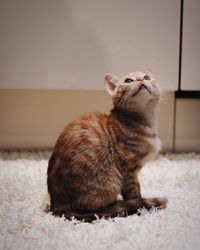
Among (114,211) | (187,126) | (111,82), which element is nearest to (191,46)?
(187,126)

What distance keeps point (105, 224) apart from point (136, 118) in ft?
0.91

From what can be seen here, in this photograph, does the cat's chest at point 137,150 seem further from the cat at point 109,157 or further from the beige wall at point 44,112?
the beige wall at point 44,112

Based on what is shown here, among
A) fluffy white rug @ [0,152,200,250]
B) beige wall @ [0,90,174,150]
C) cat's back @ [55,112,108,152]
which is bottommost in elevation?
fluffy white rug @ [0,152,200,250]

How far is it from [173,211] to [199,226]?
0.33 feet

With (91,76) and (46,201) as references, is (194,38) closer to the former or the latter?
(91,76)

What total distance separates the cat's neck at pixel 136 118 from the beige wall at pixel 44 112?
0.61 metres

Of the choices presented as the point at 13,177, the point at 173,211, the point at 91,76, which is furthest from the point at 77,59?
the point at 173,211

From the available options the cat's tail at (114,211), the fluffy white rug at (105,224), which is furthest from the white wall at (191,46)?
the cat's tail at (114,211)

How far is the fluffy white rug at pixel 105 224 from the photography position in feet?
2.64

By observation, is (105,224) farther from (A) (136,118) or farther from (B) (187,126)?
(B) (187,126)

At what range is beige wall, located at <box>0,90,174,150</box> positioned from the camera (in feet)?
5.29

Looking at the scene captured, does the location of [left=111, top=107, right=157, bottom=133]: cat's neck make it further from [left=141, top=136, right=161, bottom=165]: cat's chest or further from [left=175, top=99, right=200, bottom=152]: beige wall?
[left=175, top=99, right=200, bottom=152]: beige wall

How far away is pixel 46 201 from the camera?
1.04m

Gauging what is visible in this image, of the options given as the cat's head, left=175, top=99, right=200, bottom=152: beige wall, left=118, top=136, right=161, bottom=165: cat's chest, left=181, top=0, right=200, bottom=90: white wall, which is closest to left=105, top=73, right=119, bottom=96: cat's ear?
the cat's head
